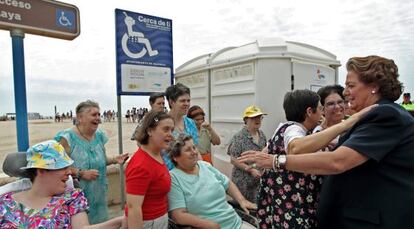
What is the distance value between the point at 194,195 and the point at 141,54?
2267mm

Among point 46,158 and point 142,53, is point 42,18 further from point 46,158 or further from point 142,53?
point 46,158

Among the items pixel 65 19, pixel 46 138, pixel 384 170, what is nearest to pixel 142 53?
pixel 65 19

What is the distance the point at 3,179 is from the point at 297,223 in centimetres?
348

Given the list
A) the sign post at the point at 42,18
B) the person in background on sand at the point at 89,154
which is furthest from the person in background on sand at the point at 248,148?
the sign post at the point at 42,18

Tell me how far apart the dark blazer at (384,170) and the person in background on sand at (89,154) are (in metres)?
2.11

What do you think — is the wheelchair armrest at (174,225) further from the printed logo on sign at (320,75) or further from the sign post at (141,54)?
the printed logo on sign at (320,75)

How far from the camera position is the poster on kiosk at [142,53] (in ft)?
11.9

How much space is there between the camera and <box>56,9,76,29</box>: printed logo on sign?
2.73m

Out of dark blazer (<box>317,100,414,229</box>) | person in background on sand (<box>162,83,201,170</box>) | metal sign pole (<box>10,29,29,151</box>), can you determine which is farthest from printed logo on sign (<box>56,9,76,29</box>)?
dark blazer (<box>317,100,414,229</box>)

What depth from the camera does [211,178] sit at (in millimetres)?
2311

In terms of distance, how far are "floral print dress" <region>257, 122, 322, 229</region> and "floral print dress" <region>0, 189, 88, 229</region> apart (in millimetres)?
1154

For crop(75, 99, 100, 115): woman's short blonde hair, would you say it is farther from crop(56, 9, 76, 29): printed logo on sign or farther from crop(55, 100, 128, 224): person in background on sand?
crop(56, 9, 76, 29): printed logo on sign

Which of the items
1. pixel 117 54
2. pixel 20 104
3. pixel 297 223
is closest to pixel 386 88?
pixel 297 223

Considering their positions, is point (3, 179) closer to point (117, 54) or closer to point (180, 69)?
point (117, 54)
